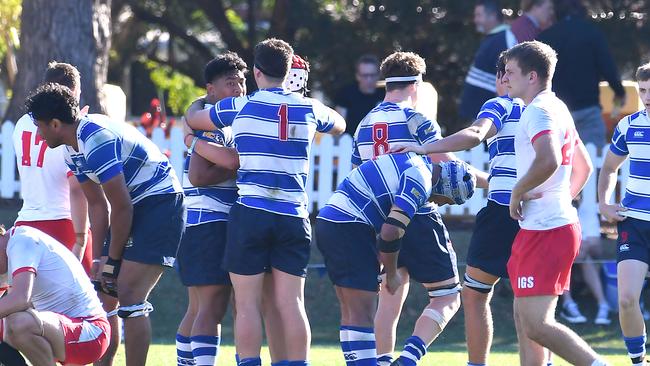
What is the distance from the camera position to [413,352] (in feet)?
22.0

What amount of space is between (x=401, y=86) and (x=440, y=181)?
83 centimetres

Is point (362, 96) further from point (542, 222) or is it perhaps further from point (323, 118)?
point (542, 222)

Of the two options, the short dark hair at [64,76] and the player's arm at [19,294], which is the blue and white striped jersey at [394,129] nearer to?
the short dark hair at [64,76]

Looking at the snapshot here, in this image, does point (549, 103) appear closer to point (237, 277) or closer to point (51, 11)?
point (237, 277)

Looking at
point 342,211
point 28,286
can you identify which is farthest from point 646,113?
point 28,286

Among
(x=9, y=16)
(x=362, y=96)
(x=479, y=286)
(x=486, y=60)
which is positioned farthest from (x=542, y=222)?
(x=9, y=16)

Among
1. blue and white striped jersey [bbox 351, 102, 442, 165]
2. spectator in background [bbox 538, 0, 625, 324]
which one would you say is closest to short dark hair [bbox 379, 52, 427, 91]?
blue and white striped jersey [bbox 351, 102, 442, 165]

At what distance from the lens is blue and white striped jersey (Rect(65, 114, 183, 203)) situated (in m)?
6.43

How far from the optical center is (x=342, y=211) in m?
6.38

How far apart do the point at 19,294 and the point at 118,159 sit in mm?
906

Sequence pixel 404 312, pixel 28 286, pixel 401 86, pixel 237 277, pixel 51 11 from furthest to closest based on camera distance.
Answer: pixel 51 11 < pixel 404 312 < pixel 401 86 < pixel 237 277 < pixel 28 286

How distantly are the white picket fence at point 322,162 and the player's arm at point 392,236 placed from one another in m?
5.64

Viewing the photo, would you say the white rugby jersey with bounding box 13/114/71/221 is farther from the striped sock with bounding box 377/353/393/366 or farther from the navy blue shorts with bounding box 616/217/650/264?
the navy blue shorts with bounding box 616/217/650/264

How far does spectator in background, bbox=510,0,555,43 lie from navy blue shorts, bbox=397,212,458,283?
4.18 meters
